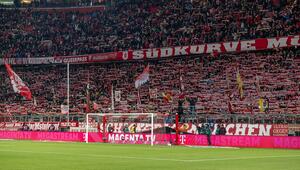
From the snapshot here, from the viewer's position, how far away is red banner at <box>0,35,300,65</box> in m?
62.4

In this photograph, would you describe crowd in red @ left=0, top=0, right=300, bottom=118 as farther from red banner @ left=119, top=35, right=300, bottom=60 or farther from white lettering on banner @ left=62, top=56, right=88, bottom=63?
white lettering on banner @ left=62, top=56, right=88, bottom=63

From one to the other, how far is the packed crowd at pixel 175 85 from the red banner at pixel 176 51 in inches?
34.9

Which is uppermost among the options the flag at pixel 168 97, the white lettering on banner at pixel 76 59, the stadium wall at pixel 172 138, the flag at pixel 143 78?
the white lettering on banner at pixel 76 59

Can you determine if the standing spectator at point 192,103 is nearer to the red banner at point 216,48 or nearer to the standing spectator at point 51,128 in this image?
the red banner at point 216,48

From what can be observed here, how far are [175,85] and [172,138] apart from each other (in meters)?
19.0

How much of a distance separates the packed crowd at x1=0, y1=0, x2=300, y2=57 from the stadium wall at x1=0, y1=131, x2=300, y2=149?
19.2 m

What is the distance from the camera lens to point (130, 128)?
173ft

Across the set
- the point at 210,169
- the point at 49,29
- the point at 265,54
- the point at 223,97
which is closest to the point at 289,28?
the point at 265,54

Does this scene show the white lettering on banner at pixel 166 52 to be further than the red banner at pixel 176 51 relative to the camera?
Yes

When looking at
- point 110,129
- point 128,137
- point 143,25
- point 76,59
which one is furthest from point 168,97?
point 76,59

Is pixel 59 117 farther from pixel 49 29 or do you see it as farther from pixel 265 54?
pixel 49 29

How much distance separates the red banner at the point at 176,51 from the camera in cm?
6237

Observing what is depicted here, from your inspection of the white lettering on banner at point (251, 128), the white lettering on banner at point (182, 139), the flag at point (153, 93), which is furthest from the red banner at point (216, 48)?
the white lettering on banner at point (182, 139)

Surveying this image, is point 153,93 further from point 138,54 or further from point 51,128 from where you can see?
point 51,128
